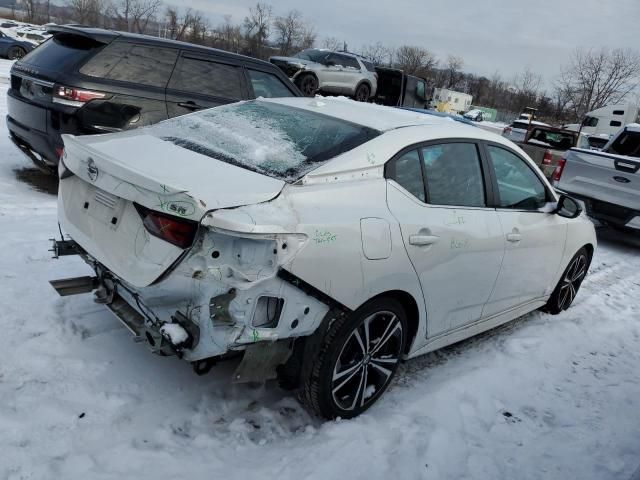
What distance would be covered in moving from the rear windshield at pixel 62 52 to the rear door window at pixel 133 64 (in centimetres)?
14

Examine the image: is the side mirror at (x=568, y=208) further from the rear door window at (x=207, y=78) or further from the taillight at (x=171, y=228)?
the rear door window at (x=207, y=78)

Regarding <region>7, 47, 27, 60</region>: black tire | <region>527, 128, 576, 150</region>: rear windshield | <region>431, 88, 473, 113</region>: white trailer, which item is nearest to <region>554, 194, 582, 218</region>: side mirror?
<region>527, 128, 576, 150</region>: rear windshield

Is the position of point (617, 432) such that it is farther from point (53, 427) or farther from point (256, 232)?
point (53, 427)

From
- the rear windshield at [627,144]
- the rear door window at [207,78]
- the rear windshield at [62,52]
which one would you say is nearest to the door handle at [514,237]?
the rear door window at [207,78]

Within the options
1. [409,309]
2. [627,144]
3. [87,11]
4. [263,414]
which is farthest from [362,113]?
[87,11]

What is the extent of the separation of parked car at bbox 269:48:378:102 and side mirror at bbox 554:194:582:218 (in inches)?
514

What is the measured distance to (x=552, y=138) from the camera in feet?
56.5

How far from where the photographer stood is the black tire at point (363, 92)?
19.2 metres

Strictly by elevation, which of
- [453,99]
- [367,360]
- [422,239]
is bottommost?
[453,99]

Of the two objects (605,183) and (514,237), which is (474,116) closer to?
(605,183)

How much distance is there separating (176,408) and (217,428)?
0.85 feet

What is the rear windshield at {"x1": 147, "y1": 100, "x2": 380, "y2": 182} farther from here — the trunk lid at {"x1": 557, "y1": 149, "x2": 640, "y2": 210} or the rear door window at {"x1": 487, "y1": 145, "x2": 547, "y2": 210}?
the trunk lid at {"x1": 557, "y1": 149, "x2": 640, "y2": 210}

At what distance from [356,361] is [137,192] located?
1442 millimetres

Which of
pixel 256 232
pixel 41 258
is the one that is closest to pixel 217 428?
pixel 256 232
